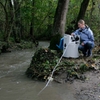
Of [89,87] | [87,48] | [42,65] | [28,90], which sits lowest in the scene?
[28,90]

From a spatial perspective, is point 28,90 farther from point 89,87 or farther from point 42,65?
point 89,87

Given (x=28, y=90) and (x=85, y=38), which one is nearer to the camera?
(x=28, y=90)

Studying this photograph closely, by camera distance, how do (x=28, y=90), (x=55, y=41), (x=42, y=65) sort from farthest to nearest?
(x=55, y=41), (x=42, y=65), (x=28, y=90)

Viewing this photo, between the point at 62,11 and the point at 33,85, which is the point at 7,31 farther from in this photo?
the point at 33,85

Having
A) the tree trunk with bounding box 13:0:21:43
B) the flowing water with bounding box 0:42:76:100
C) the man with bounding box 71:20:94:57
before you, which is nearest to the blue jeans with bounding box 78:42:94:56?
the man with bounding box 71:20:94:57

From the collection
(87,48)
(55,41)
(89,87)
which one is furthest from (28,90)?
(55,41)

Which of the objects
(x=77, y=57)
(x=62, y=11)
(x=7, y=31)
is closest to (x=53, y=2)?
(x=7, y=31)

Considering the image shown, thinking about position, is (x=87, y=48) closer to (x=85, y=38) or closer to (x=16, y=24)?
(x=85, y=38)

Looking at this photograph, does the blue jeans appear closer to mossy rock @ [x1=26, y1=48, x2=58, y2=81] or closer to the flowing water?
mossy rock @ [x1=26, y1=48, x2=58, y2=81]

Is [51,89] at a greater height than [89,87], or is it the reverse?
[89,87]

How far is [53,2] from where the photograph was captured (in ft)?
71.2

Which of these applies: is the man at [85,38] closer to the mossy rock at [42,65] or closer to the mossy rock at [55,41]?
the mossy rock at [55,41]

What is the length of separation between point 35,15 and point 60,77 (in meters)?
16.0

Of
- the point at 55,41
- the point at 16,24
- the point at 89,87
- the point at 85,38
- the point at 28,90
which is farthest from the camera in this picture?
the point at 16,24
